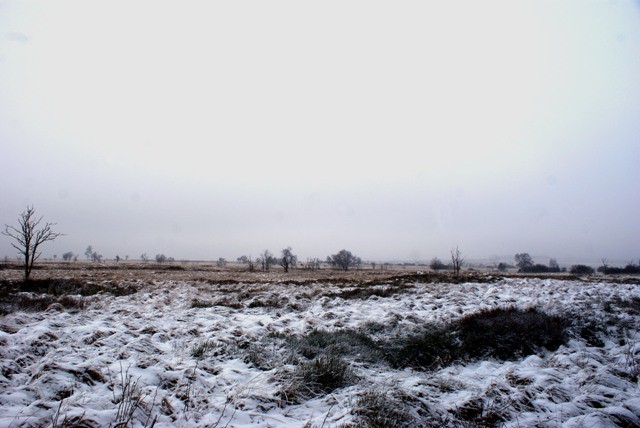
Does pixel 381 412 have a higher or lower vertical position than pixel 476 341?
higher

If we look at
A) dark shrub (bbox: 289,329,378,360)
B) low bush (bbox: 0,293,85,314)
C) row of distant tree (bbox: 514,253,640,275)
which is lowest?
row of distant tree (bbox: 514,253,640,275)

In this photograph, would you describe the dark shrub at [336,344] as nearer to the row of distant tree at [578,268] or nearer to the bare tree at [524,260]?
the row of distant tree at [578,268]

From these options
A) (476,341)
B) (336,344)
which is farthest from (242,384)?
(476,341)

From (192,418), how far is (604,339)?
355 inches

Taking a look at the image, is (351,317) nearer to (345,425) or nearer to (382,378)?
(382,378)

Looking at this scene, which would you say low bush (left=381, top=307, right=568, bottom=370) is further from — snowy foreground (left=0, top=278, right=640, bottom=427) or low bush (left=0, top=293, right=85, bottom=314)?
low bush (left=0, top=293, right=85, bottom=314)

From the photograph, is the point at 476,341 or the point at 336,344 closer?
the point at 336,344

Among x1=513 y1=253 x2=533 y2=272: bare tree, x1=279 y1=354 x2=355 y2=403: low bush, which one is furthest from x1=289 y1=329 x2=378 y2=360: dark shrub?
x1=513 y1=253 x2=533 y2=272: bare tree

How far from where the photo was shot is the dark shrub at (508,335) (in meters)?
5.95

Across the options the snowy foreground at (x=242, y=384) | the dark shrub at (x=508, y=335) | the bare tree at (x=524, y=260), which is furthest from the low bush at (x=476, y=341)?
the bare tree at (x=524, y=260)

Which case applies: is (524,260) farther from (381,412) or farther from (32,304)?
(32,304)

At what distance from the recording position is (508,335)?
652cm

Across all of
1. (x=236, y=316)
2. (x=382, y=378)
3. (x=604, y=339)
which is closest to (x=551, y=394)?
(x=382, y=378)

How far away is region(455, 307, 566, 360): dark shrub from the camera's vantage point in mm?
5953
